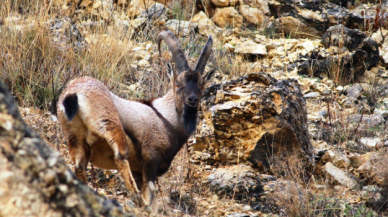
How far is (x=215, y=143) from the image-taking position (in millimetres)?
6164

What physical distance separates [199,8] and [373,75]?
15.6 feet

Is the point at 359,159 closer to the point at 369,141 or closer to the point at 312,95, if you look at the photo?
the point at 369,141

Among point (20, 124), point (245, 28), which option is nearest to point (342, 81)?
point (245, 28)

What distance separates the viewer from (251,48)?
A: 10.5 metres

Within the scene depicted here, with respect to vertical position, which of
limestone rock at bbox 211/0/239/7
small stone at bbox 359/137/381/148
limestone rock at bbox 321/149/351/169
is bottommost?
small stone at bbox 359/137/381/148

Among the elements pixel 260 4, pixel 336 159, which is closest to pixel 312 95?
pixel 336 159

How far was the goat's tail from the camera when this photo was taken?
3875 millimetres

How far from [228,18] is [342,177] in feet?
21.1

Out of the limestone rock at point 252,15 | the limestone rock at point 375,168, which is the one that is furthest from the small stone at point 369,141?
the limestone rock at point 252,15

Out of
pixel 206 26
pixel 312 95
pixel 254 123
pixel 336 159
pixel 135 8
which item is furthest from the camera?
pixel 206 26

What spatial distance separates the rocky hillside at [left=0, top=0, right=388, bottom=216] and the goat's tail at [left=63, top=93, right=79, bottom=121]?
98 centimetres

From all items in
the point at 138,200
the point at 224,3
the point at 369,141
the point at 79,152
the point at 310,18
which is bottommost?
the point at 369,141

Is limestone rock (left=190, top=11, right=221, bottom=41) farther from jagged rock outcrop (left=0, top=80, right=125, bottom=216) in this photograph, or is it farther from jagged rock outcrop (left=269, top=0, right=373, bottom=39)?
jagged rock outcrop (left=0, top=80, right=125, bottom=216)

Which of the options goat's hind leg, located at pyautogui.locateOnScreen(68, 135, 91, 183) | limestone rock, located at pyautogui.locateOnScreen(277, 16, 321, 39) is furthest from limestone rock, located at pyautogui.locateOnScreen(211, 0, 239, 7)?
goat's hind leg, located at pyautogui.locateOnScreen(68, 135, 91, 183)
